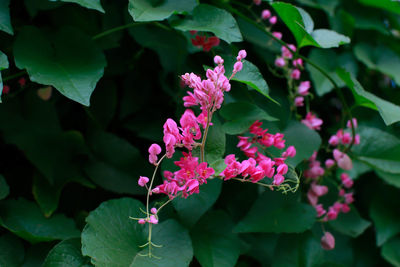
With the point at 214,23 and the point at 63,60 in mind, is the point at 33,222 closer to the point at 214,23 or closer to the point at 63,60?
the point at 63,60

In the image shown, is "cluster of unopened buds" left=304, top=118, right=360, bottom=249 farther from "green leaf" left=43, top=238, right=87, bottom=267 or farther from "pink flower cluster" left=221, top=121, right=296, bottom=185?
"green leaf" left=43, top=238, right=87, bottom=267

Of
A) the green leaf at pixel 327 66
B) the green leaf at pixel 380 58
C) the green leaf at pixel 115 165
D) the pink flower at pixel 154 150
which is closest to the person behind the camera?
the pink flower at pixel 154 150

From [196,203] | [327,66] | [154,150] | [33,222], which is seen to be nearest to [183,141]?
[154,150]

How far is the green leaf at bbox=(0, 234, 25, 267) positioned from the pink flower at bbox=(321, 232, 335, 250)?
1.96 feet

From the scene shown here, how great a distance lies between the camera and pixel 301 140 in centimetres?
80

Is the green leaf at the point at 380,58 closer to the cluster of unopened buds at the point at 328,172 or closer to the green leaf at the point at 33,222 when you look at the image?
the cluster of unopened buds at the point at 328,172

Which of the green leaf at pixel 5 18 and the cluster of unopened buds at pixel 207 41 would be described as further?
the cluster of unopened buds at pixel 207 41

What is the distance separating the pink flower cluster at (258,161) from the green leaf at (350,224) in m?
0.31

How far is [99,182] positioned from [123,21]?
385mm

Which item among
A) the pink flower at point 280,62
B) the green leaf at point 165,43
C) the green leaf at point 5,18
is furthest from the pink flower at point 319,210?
the green leaf at point 5,18

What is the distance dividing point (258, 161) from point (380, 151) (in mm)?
373

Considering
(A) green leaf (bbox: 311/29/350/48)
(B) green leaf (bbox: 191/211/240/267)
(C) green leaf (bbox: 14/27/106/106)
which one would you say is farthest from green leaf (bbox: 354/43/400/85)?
(C) green leaf (bbox: 14/27/106/106)

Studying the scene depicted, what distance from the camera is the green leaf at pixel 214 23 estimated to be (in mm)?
682

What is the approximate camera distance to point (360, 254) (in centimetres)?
106
